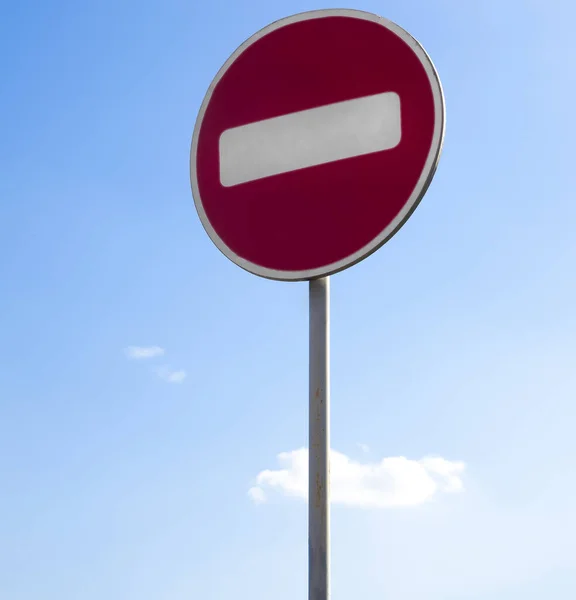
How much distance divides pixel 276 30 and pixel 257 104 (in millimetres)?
170

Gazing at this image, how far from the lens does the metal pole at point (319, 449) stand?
1360 millimetres

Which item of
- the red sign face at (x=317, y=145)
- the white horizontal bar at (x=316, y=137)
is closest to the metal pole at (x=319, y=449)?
the red sign face at (x=317, y=145)

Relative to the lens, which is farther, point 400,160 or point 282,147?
A: point 282,147

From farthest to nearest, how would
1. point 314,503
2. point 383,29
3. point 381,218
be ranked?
1. point 383,29
2. point 381,218
3. point 314,503

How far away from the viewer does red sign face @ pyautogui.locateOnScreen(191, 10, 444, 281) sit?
1522mm

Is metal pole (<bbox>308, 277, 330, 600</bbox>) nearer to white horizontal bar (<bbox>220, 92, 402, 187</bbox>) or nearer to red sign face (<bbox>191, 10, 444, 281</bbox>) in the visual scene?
red sign face (<bbox>191, 10, 444, 281</bbox>)

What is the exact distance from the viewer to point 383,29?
164cm

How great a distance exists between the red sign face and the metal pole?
96 millimetres

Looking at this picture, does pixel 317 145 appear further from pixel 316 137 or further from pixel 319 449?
pixel 319 449

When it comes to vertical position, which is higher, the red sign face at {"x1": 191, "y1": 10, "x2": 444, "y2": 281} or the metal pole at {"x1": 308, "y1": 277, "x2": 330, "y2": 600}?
the red sign face at {"x1": 191, "y1": 10, "x2": 444, "y2": 281}

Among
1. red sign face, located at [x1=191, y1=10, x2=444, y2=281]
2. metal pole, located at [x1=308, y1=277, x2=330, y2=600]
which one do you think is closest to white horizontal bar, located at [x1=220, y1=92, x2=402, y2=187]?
red sign face, located at [x1=191, y1=10, x2=444, y2=281]

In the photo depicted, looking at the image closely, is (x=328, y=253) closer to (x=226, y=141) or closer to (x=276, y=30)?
(x=226, y=141)

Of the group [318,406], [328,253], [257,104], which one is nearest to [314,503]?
[318,406]

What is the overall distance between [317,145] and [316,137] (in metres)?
0.02
